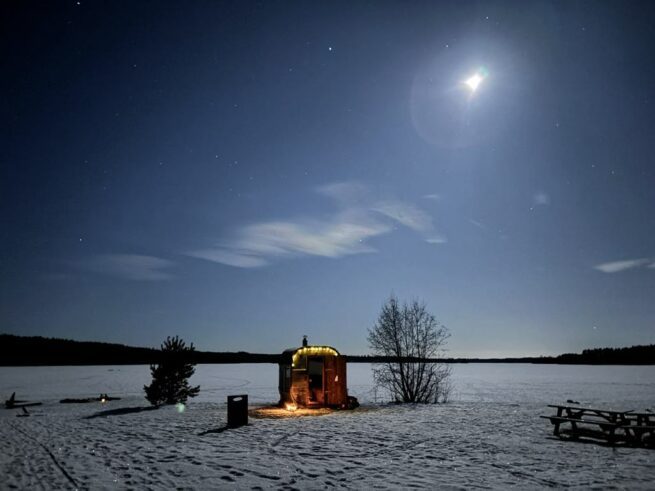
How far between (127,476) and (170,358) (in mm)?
16436

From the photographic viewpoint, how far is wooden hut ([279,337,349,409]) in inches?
895

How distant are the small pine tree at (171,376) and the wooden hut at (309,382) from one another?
524cm

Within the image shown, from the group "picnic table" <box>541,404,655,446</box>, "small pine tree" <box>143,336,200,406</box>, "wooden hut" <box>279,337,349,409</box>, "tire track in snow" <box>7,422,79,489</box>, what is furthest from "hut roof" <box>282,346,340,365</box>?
"tire track in snow" <box>7,422,79,489</box>

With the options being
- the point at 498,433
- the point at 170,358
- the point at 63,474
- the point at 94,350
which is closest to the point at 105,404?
the point at 170,358

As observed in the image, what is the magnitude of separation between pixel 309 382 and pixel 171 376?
26.3ft

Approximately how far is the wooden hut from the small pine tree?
5243mm

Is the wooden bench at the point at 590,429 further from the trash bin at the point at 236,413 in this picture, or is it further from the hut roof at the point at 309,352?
the hut roof at the point at 309,352

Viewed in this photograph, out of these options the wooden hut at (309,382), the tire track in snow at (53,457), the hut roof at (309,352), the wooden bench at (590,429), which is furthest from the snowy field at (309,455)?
the hut roof at (309,352)

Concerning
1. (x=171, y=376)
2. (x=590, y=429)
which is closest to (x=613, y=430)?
(x=590, y=429)

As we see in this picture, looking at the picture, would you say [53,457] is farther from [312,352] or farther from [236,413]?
[312,352]

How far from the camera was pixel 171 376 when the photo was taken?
24453 mm

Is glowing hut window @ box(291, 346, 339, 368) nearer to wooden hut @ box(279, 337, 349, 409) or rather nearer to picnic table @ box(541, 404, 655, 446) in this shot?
wooden hut @ box(279, 337, 349, 409)

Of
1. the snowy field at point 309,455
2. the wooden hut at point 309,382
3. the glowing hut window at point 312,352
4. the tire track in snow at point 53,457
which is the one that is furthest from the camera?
the glowing hut window at point 312,352

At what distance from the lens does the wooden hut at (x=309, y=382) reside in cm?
2273
